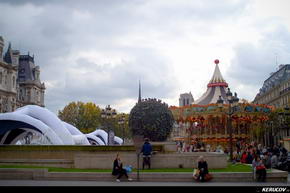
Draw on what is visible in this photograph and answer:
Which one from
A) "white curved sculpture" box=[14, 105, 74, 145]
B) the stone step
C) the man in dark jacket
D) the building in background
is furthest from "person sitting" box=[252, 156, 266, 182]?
the building in background

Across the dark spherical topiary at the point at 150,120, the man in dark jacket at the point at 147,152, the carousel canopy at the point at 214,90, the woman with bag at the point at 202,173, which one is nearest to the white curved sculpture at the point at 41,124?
the dark spherical topiary at the point at 150,120

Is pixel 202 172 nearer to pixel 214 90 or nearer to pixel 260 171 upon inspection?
pixel 260 171

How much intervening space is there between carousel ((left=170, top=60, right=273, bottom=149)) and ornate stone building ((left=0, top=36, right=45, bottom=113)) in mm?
48103

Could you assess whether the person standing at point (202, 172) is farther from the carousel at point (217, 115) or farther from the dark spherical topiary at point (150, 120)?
the carousel at point (217, 115)

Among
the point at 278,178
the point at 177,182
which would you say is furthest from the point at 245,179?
the point at 177,182

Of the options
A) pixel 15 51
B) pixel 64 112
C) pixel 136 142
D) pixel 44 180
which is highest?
pixel 15 51

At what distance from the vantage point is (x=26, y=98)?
313 ft

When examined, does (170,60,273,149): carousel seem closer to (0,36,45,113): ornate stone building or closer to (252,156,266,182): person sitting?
(252,156,266,182): person sitting

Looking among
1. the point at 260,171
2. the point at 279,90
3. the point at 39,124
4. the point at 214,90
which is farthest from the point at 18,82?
the point at 260,171

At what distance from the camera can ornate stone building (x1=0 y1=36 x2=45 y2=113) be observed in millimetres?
77750

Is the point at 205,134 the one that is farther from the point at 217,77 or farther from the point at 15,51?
the point at 15,51

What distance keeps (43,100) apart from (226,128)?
3006 inches

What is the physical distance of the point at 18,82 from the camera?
97.2m
